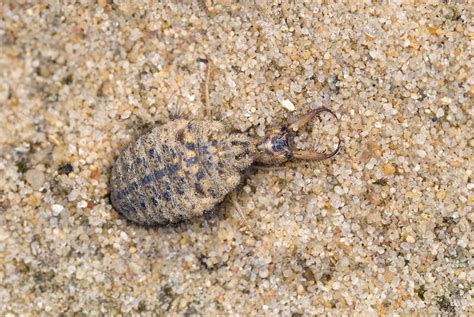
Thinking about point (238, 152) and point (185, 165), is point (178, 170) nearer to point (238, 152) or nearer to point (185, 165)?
point (185, 165)

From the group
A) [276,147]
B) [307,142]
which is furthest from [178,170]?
[307,142]

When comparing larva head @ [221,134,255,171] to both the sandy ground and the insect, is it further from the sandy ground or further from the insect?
the sandy ground

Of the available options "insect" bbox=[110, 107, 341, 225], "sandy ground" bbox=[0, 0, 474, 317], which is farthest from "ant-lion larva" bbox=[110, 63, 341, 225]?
"sandy ground" bbox=[0, 0, 474, 317]

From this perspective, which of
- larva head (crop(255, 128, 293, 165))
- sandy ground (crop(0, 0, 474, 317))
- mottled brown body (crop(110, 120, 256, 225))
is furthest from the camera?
→ sandy ground (crop(0, 0, 474, 317))

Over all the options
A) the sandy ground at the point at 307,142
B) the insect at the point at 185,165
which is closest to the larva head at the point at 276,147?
the insect at the point at 185,165

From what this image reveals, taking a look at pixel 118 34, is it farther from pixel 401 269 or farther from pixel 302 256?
pixel 401 269
